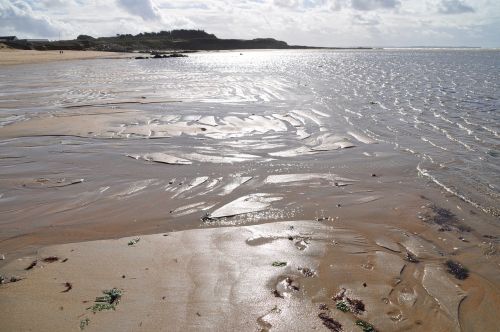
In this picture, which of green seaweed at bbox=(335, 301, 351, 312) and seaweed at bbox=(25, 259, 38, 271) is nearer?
green seaweed at bbox=(335, 301, 351, 312)

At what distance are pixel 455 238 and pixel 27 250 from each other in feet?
21.4

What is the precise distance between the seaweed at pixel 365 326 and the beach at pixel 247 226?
0.02 metres

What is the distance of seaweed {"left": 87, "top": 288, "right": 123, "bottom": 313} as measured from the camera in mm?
4223

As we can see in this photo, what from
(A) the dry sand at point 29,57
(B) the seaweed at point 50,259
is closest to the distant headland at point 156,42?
(A) the dry sand at point 29,57

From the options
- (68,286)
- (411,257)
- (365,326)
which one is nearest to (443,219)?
(411,257)

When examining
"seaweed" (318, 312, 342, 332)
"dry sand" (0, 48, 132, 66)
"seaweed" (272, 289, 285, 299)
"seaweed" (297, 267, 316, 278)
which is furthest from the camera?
"dry sand" (0, 48, 132, 66)

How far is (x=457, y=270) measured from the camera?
5.30 metres

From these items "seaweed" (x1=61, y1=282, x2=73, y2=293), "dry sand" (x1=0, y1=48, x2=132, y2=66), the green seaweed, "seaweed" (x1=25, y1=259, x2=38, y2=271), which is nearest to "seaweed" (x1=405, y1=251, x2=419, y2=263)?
the green seaweed

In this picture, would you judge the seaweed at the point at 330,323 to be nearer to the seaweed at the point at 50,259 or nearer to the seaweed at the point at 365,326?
the seaweed at the point at 365,326

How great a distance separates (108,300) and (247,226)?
2606 mm

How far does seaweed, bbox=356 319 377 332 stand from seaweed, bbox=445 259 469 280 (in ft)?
6.00

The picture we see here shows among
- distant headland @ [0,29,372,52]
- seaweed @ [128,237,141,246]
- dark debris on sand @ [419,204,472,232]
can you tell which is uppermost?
distant headland @ [0,29,372,52]

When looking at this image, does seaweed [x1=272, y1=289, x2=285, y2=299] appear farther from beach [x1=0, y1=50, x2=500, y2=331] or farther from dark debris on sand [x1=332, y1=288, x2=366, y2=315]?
dark debris on sand [x1=332, y1=288, x2=366, y2=315]

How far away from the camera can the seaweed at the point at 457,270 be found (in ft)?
17.0
